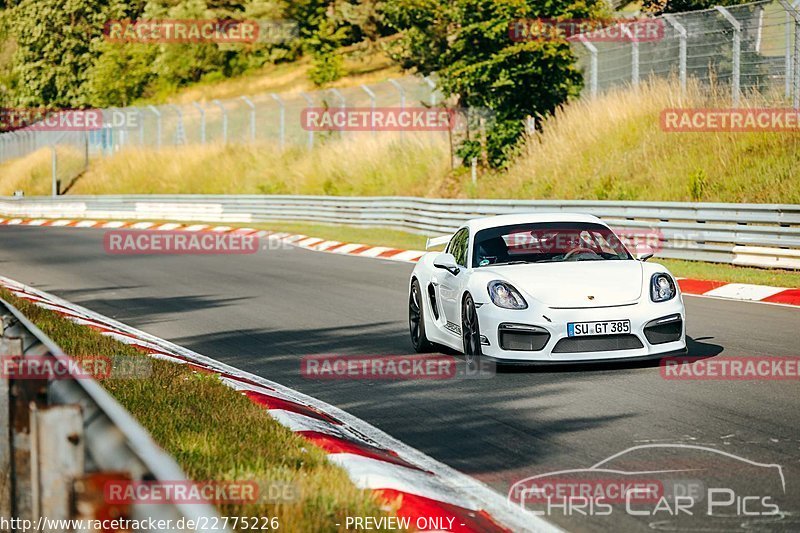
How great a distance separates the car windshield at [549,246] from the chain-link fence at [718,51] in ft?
40.6

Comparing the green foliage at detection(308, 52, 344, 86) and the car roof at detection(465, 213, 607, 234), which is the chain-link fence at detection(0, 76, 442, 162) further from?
the car roof at detection(465, 213, 607, 234)

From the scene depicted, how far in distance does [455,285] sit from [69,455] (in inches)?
287

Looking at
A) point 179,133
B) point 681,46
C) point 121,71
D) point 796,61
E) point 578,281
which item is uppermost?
point 121,71

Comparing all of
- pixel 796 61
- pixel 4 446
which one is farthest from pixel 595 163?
pixel 4 446

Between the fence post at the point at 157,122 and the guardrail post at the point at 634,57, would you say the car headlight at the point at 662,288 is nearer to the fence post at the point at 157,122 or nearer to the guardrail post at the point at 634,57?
the guardrail post at the point at 634,57

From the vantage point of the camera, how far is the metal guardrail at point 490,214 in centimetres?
1761

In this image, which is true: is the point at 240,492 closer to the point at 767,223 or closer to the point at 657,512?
the point at 657,512

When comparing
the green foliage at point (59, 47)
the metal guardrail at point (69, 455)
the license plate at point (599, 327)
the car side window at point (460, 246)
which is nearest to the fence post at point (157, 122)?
the green foliage at point (59, 47)

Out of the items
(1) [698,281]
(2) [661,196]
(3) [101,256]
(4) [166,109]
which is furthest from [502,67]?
(4) [166,109]

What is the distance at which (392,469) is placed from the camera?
6336 millimetres

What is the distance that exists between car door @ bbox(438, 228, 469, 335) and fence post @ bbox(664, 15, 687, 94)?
1562 centimetres

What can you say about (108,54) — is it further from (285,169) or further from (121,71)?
(285,169)

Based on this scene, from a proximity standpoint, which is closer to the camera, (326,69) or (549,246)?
(549,246)

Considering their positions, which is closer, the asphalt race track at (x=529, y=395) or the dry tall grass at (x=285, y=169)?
the asphalt race track at (x=529, y=395)
